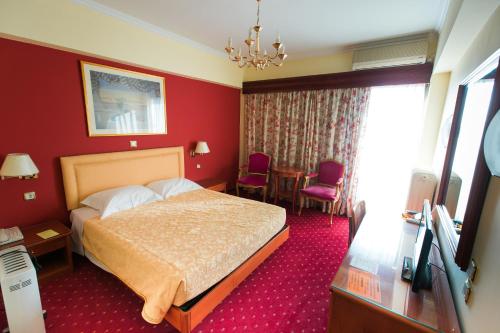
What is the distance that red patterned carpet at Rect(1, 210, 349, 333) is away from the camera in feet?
5.83

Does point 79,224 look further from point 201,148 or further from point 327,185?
point 327,185

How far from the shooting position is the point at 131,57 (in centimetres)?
296

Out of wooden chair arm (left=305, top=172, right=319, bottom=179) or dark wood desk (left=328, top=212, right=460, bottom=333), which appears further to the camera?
wooden chair arm (left=305, top=172, right=319, bottom=179)

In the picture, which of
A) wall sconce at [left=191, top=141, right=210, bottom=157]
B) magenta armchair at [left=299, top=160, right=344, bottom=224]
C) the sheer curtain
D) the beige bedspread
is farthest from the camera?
wall sconce at [left=191, top=141, right=210, bottom=157]

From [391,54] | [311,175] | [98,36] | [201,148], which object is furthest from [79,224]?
[391,54]

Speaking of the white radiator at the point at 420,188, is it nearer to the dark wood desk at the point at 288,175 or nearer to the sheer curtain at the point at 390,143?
the sheer curtain at the point at 390,143

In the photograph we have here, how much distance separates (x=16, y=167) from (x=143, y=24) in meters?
2.25

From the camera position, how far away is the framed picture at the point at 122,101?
2.68 meters

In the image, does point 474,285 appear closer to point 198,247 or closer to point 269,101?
point 198,247

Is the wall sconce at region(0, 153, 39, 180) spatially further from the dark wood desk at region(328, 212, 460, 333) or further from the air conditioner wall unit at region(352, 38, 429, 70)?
the air conditioner wall unit at region(352, 38, 429, 70)

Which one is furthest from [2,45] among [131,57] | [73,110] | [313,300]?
[313,300]

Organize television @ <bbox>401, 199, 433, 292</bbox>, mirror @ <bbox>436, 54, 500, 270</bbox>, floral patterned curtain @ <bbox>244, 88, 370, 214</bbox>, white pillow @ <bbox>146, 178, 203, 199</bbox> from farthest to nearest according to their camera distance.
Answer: floral patterned curtain @ <bbox>244, 88, 370, 214</bbox> → white pillow @ <bbox>146, 178, 203, 199</bbox> → television @ <bbox>401, 199, 433, 292</bbox> → mirror @ <bbox>436, 54, 500, 270</bbox>

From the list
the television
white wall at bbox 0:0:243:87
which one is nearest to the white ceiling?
white wall at bbox 0:0:243:87

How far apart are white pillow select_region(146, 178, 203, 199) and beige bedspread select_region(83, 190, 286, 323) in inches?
10.2
